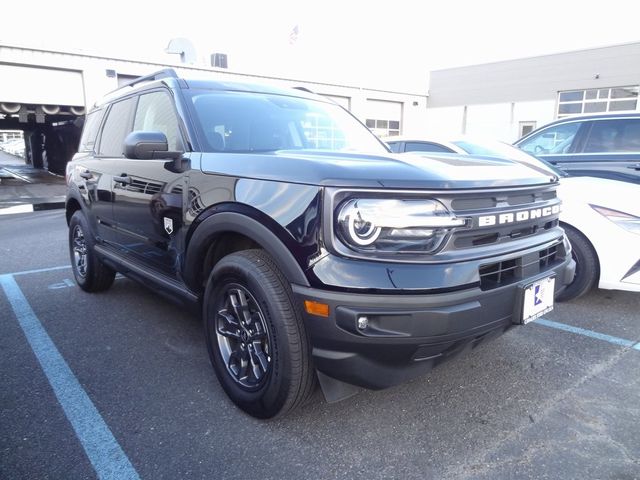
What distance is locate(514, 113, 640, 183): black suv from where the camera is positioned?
5203 mm

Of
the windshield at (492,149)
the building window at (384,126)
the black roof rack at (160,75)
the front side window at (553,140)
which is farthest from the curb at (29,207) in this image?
the building window at (384,126)

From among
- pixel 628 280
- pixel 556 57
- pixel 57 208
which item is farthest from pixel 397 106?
pixel 628 280

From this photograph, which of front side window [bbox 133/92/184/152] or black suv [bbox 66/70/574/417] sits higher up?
front side window [bbox 133/92/184/152]

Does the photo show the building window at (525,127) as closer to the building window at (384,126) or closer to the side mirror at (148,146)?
the building window at (384,126)

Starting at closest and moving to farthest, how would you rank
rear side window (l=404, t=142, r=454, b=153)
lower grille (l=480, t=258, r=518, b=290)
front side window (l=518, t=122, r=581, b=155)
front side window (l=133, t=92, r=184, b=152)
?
lower grille (l=480, t=258, r=518, b=290)
front side window (l=133, t=92, r=184, b=152)
front side window (l=518, t=122, r=581, b=155)
rear side window (l=404, t=142, r=454, b=153)

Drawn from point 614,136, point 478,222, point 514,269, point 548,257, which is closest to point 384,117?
point 614,136

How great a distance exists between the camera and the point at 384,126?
2691 cm

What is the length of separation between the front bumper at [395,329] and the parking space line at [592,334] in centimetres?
184

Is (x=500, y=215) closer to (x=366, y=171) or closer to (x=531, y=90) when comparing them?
(x=366, y=171)

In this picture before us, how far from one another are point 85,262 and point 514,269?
3882 millimetres

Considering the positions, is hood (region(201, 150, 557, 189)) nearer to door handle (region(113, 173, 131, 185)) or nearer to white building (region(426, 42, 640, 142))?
door handle (region(113, 173, 131, 185))

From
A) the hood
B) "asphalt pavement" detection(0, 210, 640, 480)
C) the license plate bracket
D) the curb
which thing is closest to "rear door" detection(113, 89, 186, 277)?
the hood

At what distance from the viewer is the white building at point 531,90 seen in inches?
930

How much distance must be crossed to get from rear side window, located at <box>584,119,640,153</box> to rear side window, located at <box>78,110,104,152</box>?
548cm
